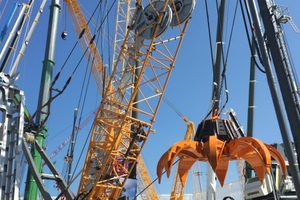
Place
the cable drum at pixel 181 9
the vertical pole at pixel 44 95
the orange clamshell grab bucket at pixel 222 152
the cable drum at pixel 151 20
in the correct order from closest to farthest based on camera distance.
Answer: the orange clamshell grab bucket at pixel 222 152, the vertical pole at pixel 44 95, the cable drum at pixel 181 9, the cable drum at pixel 151 20

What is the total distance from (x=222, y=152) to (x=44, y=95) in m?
9.29

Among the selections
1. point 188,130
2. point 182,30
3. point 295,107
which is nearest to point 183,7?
point 182,30

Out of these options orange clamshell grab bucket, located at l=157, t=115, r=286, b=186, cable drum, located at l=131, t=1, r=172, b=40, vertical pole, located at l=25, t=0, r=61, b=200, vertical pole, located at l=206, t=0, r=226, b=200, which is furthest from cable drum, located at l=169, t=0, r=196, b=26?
orange clamshell grab bucket, located at l=157, t=115, r=286, b=186

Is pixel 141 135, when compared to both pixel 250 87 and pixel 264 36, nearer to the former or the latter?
pixel 250 87

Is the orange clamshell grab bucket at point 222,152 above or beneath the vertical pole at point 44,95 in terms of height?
beneath

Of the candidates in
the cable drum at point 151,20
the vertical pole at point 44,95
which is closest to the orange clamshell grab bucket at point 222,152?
the vertical pole at point 44,95

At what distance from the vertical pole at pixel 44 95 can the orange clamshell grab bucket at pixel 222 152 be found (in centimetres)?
768

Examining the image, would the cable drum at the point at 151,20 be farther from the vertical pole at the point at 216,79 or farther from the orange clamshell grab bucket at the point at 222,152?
the orange clamshell grab bucket at the point at 222,152

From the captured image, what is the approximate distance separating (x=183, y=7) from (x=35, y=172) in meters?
9.79

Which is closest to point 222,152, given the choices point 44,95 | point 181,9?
point 44,95

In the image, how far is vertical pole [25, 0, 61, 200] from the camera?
47.4ft

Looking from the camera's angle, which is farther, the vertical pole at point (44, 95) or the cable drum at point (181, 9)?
the cable drum at point (181, 9)

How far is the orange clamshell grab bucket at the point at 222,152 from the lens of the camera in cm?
758

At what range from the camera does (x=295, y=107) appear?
8242 mm
